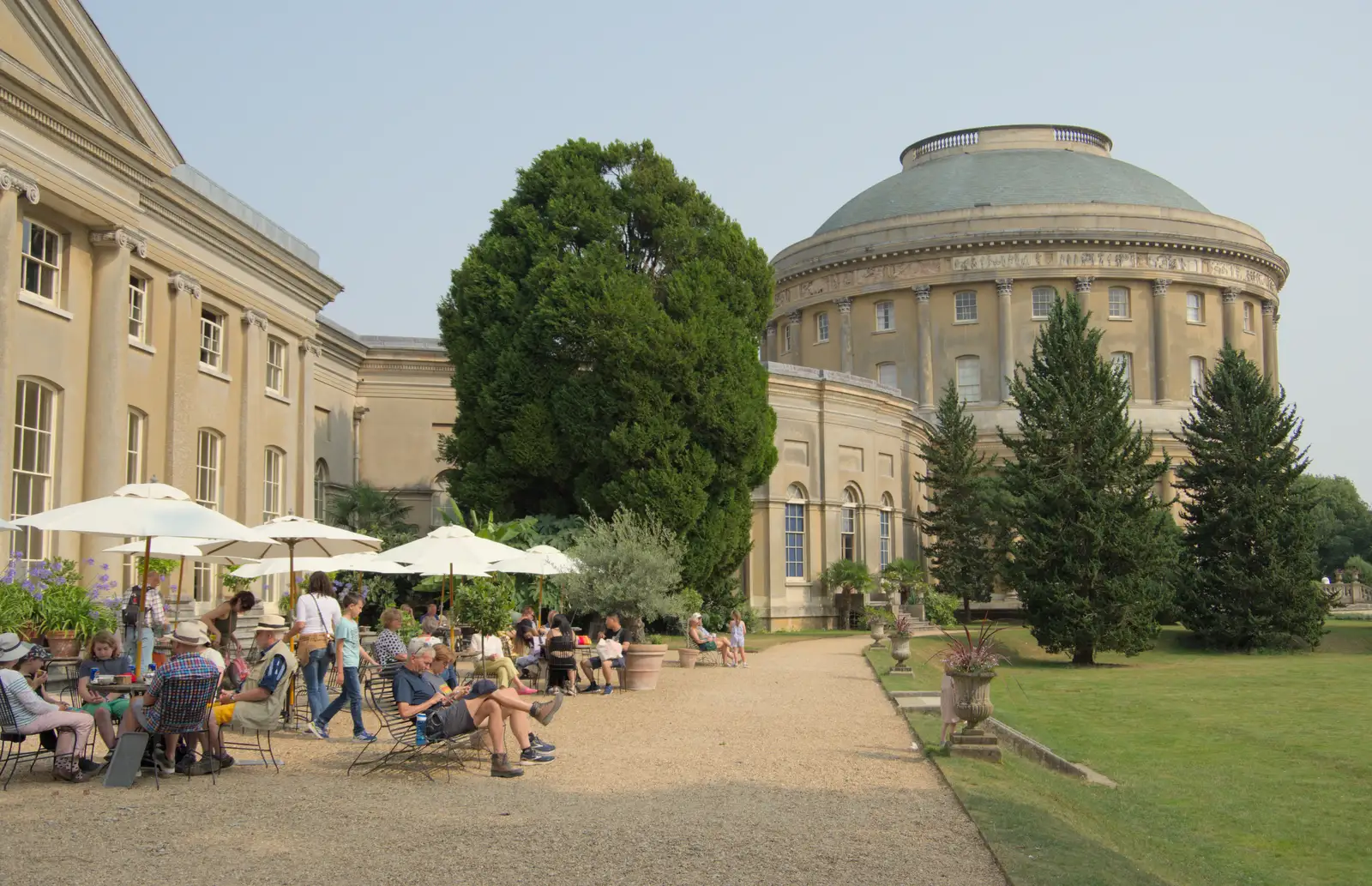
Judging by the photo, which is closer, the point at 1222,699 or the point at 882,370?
the point at 1222,699

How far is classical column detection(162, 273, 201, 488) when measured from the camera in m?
25.0

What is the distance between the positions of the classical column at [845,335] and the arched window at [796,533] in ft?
63.7

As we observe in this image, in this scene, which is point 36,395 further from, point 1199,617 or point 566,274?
point 1199,617

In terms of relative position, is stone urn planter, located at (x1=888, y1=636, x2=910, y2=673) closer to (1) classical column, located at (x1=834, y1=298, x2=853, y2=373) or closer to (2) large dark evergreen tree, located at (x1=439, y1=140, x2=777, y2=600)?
(2) large dark evergreen tree, located at (x1=439, y1=140, x2=777, y2=600)

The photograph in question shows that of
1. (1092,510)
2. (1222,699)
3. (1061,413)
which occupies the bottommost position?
(1222,699)

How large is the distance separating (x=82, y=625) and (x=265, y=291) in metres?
14.0

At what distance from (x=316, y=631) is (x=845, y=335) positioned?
49.8 meters

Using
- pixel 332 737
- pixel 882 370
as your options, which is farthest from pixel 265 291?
pixel 882 370

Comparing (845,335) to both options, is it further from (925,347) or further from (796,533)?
(796,533)

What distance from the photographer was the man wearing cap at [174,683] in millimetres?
10648

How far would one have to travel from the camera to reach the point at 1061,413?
3444 centimetres

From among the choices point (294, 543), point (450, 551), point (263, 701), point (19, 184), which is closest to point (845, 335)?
point (450, 551)

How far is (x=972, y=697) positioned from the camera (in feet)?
43.7

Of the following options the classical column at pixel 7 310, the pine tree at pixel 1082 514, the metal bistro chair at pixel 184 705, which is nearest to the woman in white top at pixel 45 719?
the metal bistro chair at pixel 184 705
